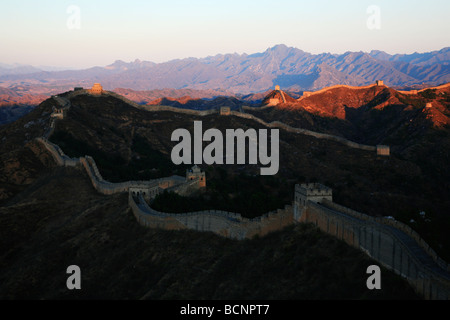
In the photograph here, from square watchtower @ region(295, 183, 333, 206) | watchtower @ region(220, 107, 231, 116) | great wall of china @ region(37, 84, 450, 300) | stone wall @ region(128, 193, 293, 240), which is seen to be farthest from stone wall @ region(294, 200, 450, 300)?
watchtower @ region(220, 107, 231, 116)

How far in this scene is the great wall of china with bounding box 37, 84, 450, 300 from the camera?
2464cm

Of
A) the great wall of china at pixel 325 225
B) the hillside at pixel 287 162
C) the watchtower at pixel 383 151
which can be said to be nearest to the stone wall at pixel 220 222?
the great wall of china at pixel 325 225

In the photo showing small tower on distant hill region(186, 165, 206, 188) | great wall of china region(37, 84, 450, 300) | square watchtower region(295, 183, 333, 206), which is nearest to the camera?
great wall of china region(37, 84, 450, 300)

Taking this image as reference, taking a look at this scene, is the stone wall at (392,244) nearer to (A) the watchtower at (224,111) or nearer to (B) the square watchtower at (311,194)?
(B) the square watchtower at (311,194)

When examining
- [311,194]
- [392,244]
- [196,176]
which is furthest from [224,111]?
[392,244]

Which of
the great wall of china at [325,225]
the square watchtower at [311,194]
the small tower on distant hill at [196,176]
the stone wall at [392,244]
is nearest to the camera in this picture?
the stone wall at [392,244]

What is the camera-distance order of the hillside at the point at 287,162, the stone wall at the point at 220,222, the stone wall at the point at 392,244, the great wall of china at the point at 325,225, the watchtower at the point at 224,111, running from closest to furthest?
the stone wall at the point at 392,244, the great wall of china at the point at 325,225, the stone wall at the point at 220,222, the hillside at the point at 287,162, the watchtower at the point at 224,111

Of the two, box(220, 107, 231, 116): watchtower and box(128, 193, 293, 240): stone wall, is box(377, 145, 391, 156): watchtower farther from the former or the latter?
box(128, 193, 293, 240): stone wall

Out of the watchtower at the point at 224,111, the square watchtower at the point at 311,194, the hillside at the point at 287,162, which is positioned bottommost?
the hillside at the point at 287,162

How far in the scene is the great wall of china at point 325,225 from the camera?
24641 millimetres

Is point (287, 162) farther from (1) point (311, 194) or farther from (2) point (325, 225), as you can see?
(2) point (325, 225)

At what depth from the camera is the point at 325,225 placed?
32500 mm
